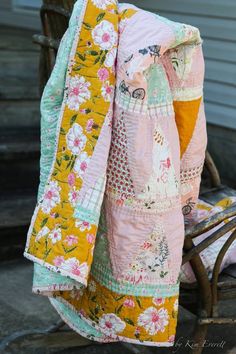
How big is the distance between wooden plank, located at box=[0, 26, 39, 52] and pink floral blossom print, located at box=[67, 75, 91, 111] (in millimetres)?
3201

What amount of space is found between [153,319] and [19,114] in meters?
2.55

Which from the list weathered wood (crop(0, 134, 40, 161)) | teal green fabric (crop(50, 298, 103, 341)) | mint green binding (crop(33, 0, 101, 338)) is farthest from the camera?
weathered wood (crop(0, 134, 40, 161))

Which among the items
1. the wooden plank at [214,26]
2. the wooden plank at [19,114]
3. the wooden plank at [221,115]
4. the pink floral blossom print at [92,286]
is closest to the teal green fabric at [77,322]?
the pink floral blossom print at [92,286]

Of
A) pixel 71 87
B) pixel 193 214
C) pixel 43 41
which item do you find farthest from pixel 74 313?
pixel 43 41

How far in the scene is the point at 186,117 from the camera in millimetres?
2330

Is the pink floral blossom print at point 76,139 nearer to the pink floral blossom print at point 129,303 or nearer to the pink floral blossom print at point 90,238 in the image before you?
the pink floral blossom print at point 90,238

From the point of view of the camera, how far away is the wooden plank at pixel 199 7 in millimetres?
4555

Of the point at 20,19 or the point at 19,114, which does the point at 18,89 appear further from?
the point at 20,19

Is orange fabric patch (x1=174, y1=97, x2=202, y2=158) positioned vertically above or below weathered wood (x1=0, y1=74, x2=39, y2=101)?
above

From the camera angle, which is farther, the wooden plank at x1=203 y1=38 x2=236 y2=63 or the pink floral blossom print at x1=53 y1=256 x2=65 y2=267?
the wooden plank at x1=203 y1=38 x2=236 y2=63

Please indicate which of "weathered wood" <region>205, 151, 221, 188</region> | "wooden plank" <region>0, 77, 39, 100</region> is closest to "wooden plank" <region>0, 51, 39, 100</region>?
"wooden plank" <region>0, 77, 39, 100</region>

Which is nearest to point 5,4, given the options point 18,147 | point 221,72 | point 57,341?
point 221,72

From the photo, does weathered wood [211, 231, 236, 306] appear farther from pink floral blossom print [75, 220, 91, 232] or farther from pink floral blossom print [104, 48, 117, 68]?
pink floral blossom print [104, 48, 117, 68]

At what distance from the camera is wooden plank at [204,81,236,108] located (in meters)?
4.60
